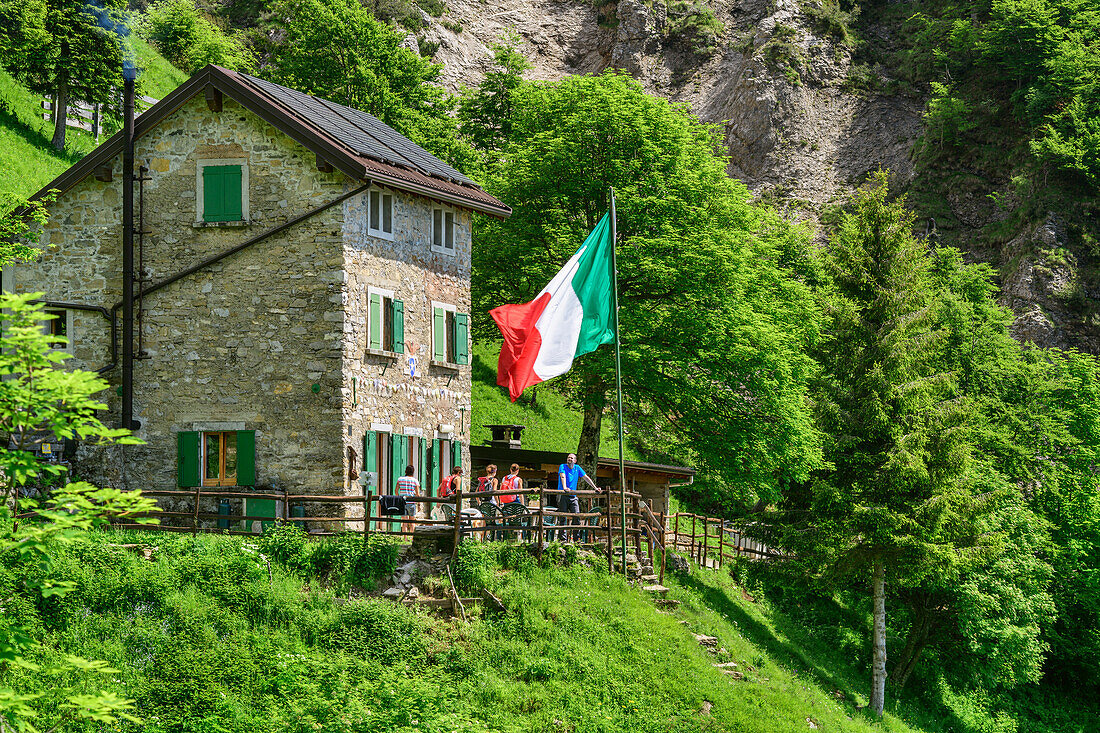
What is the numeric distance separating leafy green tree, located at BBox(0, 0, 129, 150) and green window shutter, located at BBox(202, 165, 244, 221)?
21.8 meters

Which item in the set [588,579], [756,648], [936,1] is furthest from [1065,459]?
[936,1]

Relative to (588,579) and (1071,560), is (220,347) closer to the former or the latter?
(588,579)

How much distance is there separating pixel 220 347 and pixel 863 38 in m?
62.9

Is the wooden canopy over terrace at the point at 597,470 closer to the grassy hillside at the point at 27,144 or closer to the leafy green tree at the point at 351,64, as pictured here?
the grassy hillside at the point at 27,144

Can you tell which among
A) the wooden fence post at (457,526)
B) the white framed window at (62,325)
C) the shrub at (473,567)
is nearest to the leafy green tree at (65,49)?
the white framed window at (62,325)

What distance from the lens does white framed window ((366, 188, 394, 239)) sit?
24578 millimetres

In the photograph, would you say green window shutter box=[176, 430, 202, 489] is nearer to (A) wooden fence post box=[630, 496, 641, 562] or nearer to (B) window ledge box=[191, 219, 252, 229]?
(B) window ledge box=[191, 219, 252, 229]

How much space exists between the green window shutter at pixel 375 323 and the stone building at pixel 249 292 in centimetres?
4

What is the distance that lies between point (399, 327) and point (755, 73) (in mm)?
50726

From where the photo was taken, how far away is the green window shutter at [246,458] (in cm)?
2364

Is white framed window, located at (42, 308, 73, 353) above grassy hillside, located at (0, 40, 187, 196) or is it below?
below

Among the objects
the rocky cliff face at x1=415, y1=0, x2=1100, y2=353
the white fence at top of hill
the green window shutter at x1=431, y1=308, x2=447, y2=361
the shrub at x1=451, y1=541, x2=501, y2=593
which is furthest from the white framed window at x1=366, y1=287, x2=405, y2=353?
the rocky cliff face at x1=415, y1=0, x2=1100, y2=353

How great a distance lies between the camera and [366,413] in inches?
944

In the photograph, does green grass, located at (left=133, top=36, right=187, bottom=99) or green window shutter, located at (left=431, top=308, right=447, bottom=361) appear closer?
green window shutter, located at (left=431, top=308, right=447, bottom=361)
